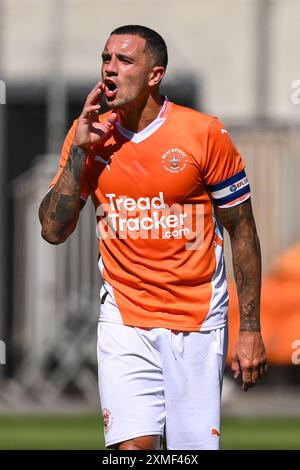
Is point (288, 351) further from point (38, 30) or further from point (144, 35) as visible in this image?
point (144, 35)

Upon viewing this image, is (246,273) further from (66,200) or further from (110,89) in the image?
(110,89)

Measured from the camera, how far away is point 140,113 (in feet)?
24.0

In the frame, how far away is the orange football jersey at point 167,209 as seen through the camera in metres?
7.20

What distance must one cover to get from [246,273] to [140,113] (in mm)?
960

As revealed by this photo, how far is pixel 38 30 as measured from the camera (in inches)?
903

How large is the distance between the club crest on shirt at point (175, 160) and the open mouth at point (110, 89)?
39 cm

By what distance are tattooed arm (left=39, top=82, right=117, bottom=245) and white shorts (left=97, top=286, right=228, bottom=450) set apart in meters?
0.47

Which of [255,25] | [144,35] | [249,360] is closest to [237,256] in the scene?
[249,360]

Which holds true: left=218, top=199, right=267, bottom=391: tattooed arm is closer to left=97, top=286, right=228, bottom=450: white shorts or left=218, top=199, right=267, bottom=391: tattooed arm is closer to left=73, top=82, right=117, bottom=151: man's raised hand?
left=97, top=286, right=228, bottom=450: white shorts

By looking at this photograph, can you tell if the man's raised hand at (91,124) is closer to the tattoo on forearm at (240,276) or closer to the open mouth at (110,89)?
the open mouth at (110,89)

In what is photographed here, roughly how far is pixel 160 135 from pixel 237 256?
2.36 feet

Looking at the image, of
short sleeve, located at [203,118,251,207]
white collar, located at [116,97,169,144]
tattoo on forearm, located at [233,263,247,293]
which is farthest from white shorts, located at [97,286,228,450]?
white collar, located at [116,97,169,144]

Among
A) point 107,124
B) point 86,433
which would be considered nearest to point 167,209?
point 107,124

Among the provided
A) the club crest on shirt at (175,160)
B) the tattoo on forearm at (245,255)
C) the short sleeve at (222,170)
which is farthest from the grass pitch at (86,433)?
the club crest on shirt at (175,160)
